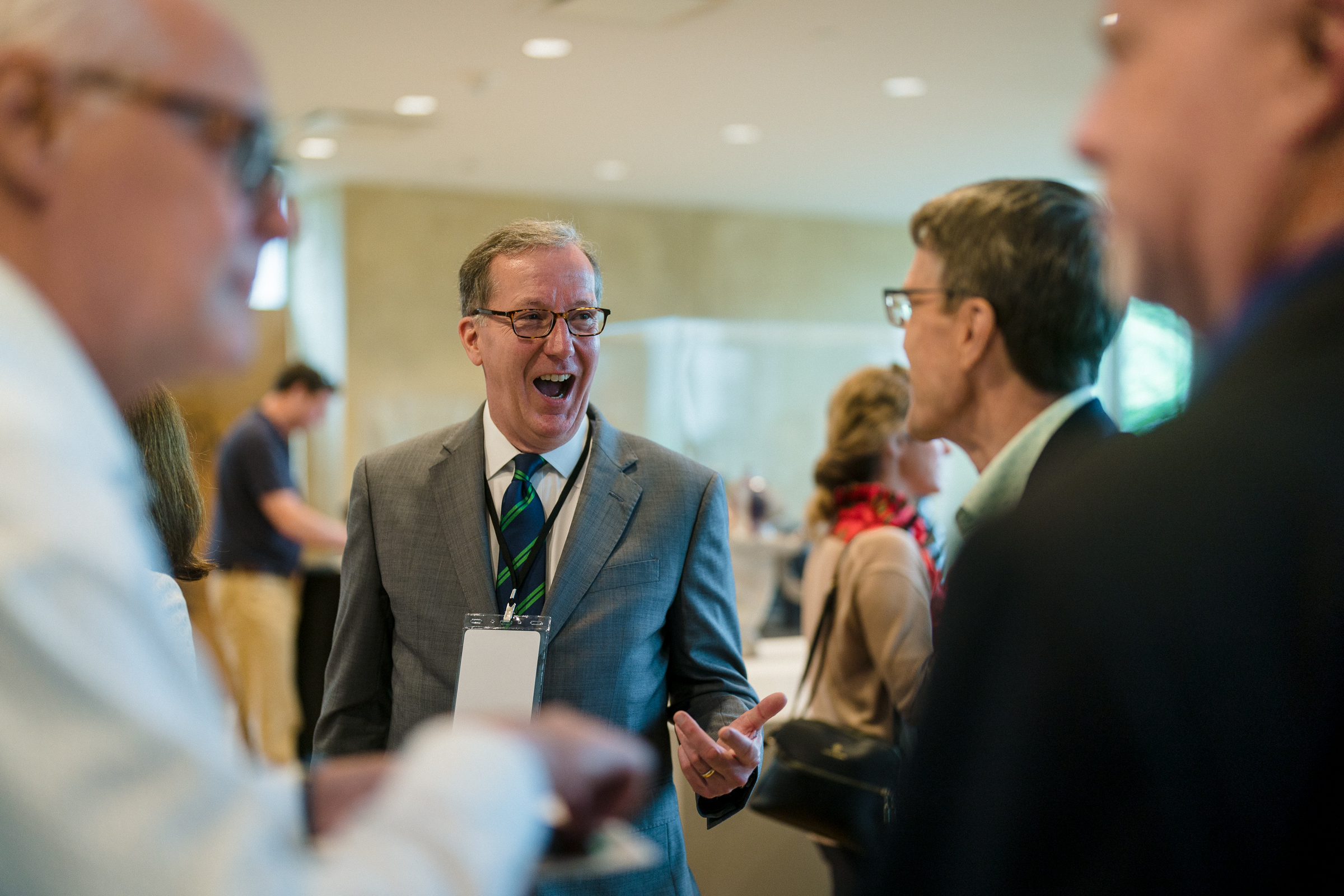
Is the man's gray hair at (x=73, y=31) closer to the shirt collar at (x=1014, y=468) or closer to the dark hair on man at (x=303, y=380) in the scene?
the shirt collar at (x=1014, y=468)

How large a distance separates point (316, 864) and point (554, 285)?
1.57 meters

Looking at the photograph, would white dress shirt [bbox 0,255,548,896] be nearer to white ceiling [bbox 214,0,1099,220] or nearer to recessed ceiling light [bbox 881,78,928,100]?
white ceiling [bbox 214,0,1099,220]

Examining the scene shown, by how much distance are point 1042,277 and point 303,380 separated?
501 cm

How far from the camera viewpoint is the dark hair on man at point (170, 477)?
6.02 ft

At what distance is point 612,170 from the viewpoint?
9.37m

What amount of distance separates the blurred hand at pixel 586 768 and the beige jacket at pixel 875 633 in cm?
189

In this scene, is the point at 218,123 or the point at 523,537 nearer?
the point at 218,123

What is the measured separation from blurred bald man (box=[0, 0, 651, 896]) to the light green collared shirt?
39.2 inches

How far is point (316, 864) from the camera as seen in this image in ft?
1.90

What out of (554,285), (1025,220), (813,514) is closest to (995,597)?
(1025,220)

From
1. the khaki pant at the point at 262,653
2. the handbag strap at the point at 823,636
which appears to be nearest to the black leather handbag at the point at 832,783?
the handbag strap at the point at 823,636

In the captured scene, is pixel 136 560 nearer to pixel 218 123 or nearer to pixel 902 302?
pixel 218 123

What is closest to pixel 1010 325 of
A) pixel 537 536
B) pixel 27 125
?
pixel 537 536

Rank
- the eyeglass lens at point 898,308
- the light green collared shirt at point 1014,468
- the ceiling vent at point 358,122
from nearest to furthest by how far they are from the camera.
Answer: the light green collared shirt at point 1014,468 → the eyeglass lens at point 898,308 → the ceiling vent at point 358,122
